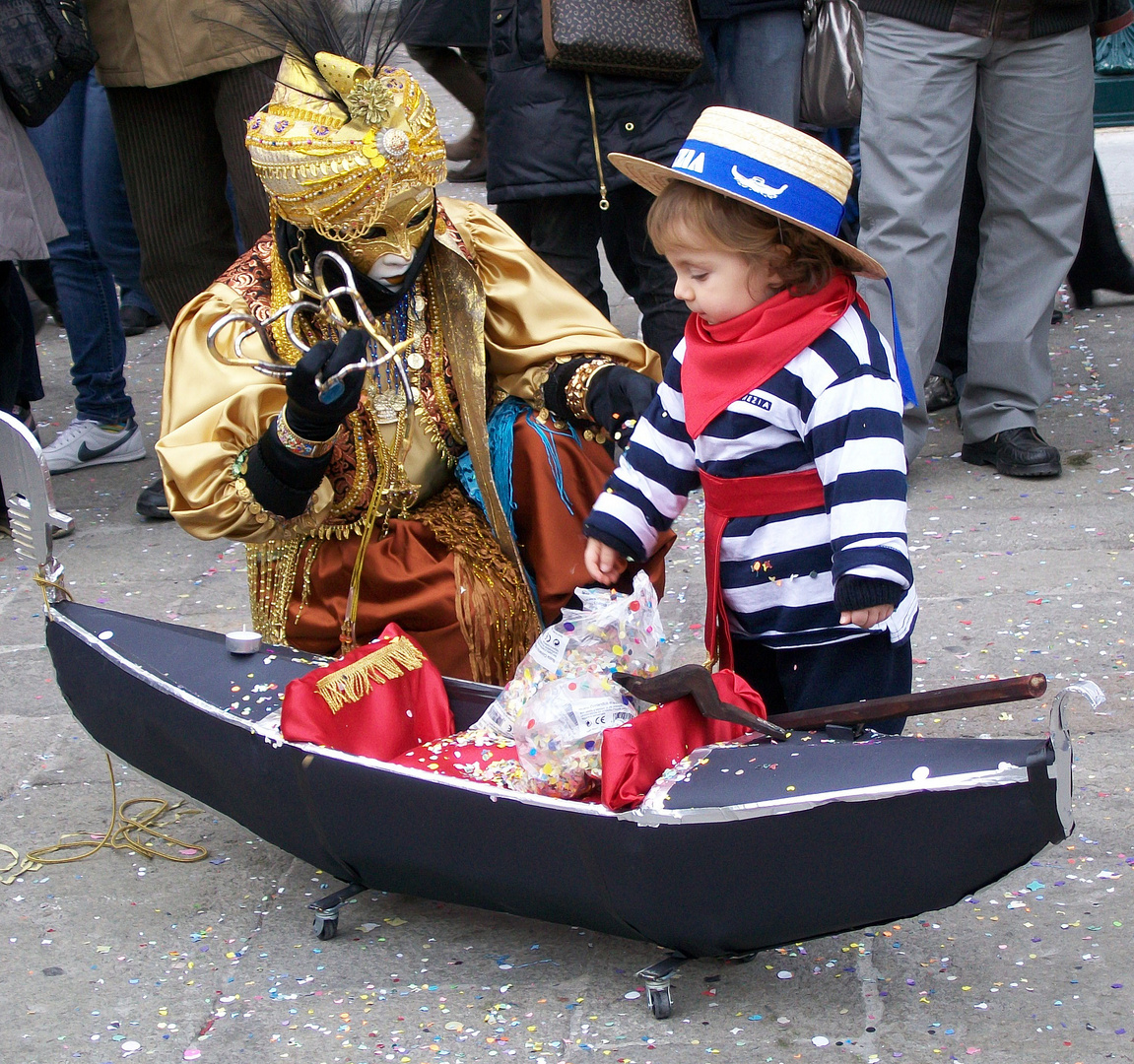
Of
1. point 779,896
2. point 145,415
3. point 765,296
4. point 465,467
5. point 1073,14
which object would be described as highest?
point 1073,14

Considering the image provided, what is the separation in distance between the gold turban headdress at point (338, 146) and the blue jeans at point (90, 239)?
2052mm

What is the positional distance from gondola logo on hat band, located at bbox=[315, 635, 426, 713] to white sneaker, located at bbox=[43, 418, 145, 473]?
243 cm

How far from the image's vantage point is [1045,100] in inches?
139

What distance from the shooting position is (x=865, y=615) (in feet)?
6.54

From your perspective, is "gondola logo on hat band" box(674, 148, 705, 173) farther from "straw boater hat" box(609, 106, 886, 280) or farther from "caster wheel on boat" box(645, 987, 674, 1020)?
"caster wheel on boat" box(645, 987, 674, 1020)

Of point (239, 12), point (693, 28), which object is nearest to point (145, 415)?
point (239, 12)

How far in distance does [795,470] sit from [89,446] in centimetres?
287

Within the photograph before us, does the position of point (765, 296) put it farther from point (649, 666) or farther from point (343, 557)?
point (343, 557)

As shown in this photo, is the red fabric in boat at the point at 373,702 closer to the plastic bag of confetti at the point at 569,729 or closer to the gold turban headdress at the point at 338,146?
the plastic bag of confetti at the point at 569,729

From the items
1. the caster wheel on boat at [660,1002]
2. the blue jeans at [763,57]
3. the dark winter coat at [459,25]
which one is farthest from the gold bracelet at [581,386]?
the dark winter coat at [459,25]

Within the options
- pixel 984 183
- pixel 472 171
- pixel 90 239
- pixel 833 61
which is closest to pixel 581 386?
pixel 833 61

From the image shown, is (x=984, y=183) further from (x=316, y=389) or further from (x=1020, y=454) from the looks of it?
(x=316, y=389)

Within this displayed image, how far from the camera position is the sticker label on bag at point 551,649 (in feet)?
6.84

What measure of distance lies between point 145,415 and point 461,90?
1911mm
